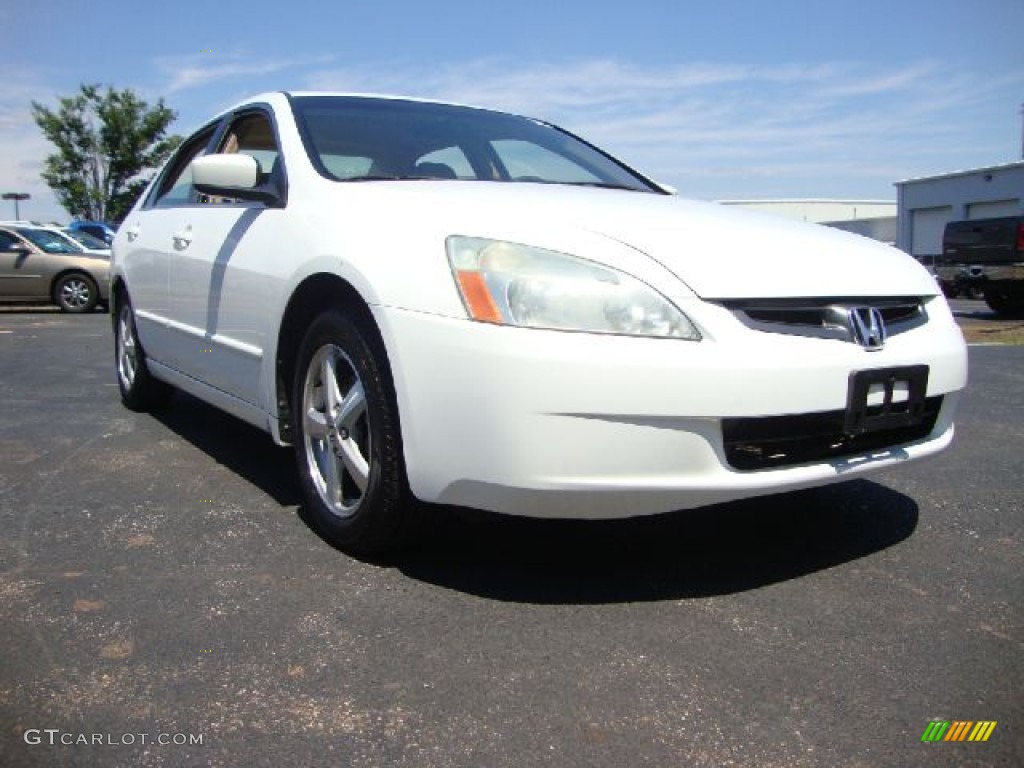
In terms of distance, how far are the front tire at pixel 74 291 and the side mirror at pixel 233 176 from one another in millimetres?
11541

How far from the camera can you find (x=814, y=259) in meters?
2.52

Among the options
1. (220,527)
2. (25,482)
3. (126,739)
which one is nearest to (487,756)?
(126,739)

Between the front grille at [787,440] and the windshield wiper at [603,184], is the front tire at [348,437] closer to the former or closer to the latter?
the front grille at [787,440]

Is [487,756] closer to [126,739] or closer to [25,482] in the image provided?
[126,739]

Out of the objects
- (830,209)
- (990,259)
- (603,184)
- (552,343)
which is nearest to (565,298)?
(552,343)

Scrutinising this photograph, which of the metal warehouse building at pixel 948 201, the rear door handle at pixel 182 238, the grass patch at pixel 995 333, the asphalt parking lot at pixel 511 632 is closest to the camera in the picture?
the asphalt parking lot at pixel 511 632

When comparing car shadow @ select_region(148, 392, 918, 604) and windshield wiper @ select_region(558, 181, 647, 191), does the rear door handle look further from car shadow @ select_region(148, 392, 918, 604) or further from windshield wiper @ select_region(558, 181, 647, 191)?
windshield wiper @ select_region(558, 181, 647, 191)

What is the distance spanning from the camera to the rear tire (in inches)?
188

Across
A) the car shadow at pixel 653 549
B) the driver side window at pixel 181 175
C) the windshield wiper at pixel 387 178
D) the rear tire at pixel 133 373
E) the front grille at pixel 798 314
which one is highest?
the driver side window at pixel 181 175

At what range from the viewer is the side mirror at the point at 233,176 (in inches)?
122

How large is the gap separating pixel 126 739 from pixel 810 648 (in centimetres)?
148

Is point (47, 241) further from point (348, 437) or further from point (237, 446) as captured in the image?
point (348, 437)

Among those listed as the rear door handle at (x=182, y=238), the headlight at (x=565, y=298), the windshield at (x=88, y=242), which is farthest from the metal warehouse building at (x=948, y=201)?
the headlight at (x=565, y=298)

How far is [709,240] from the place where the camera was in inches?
97.0
